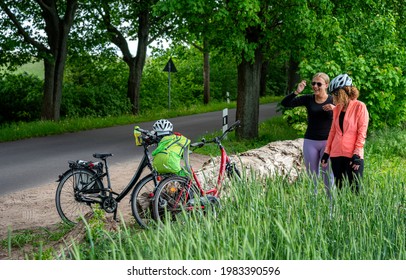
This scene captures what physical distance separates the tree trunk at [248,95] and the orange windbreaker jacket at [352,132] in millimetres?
9666

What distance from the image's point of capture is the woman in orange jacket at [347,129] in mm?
6438

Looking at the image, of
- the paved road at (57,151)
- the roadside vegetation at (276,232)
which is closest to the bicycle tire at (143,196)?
the roadside vegetation at (276,232)

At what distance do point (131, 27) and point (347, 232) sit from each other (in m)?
22.8

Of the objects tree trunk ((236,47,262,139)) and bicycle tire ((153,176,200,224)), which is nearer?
bicycle tire ((153,176,200,224))

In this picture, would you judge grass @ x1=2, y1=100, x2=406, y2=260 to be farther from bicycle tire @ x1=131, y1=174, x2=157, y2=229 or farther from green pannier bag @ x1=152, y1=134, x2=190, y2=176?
green pannier bag @ x1=152, y1=134, x2=190, y2=176

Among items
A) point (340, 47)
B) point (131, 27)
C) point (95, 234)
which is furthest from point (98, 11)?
point (95, 234)

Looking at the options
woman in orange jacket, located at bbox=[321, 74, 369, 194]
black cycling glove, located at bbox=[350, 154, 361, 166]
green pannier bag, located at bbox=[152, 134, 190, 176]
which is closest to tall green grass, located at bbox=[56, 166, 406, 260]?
black cycling glove, located at bbox=[350, 154, 361, 166]

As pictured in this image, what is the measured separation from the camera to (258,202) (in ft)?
17.1

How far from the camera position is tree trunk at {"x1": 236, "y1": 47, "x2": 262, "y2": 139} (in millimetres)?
16297

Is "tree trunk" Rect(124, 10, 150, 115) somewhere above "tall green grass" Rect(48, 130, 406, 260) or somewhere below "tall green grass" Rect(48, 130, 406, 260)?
above

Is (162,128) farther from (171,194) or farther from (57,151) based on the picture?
(57,151)
